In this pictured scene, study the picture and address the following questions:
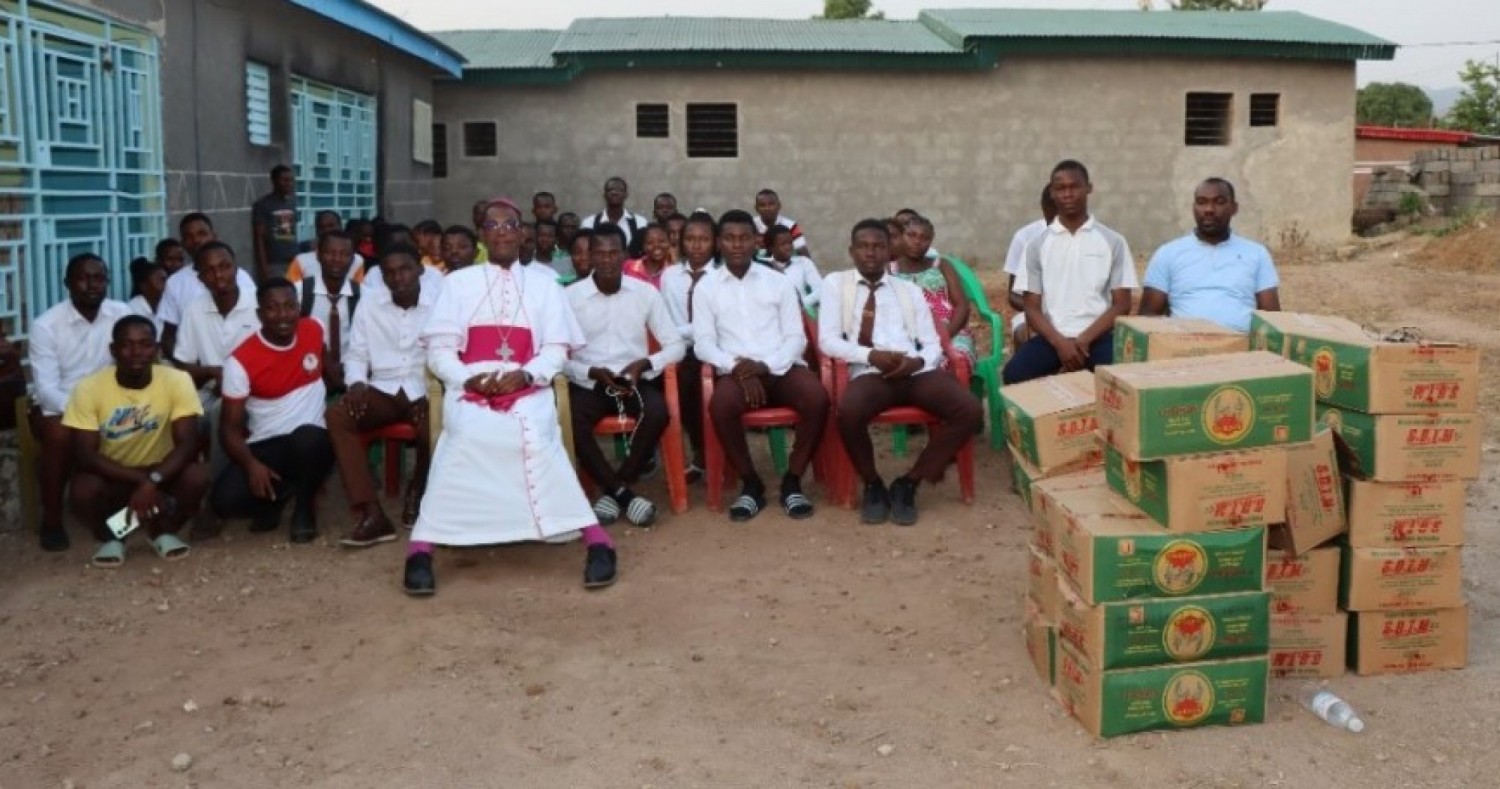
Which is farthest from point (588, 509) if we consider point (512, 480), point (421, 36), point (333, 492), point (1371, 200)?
point (1371, 200)

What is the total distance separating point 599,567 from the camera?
534 centimetres

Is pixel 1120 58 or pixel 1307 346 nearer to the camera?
pixel 1307 346

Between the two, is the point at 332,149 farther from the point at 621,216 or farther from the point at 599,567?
the point at 599,567

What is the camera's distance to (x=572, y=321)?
19.8 feet

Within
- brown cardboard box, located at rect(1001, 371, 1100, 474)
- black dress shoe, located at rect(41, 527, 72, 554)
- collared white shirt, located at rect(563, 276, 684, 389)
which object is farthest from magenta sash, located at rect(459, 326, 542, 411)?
brown cardboard box, located at rect(1001, 371, 1100, 474)

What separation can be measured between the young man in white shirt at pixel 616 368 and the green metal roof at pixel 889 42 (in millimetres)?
9557

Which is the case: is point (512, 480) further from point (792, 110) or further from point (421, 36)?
point (792, 110)

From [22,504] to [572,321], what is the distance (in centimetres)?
252

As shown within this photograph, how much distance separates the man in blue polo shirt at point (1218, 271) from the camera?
20.5ft

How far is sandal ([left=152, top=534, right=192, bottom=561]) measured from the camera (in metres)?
5.77

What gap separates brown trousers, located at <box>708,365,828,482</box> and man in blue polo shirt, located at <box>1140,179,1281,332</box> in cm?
171

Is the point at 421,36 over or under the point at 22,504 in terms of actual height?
over

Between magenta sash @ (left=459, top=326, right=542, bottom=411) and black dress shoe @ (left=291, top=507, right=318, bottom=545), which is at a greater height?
magenta sash @ (left=459, top=326, right=542, bottom=411)

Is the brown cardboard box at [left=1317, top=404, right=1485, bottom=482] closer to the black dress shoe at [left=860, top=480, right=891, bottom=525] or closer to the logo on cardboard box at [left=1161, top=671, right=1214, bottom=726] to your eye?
the logo on cardboard box at [left=1161, top=671, right=1214, bottom=726]
